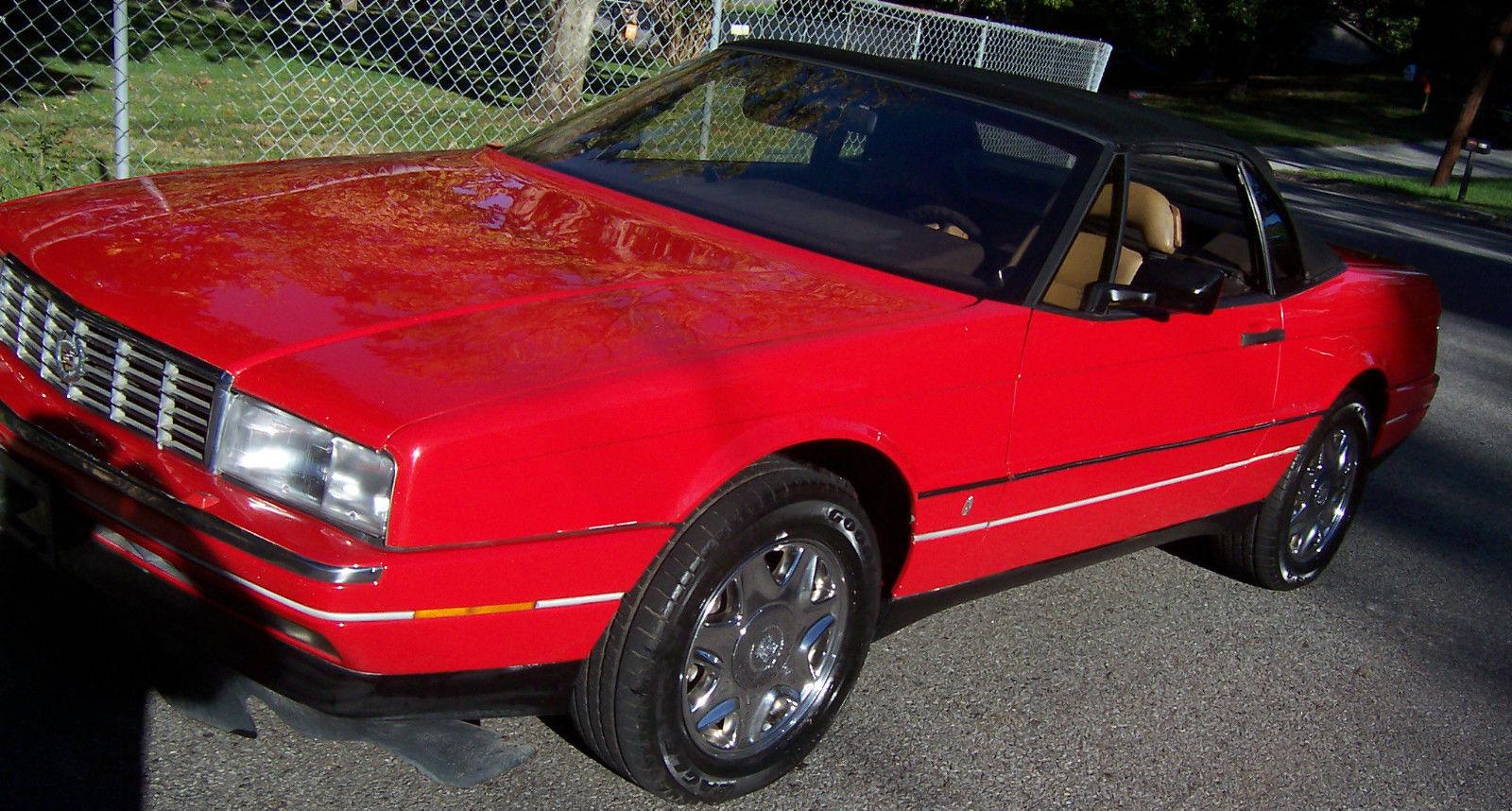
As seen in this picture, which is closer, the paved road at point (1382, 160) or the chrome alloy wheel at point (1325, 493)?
the chrome alloy wheel at point (1325, 493)

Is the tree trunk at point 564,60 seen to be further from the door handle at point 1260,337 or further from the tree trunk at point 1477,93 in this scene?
the tree trunk at point 1477,93

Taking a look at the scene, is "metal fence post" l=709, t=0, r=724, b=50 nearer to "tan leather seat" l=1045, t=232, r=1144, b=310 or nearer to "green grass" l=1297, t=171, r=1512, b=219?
"tan leather seat" l=1045, t=232, r=1144, b=310

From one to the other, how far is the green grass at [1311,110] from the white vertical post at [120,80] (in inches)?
1042

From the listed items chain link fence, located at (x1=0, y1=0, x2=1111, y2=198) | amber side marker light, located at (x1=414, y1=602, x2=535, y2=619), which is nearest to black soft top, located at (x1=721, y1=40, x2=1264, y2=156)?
amber side marker light, located at (x1=414, y1=602, x2=535, y2=619)

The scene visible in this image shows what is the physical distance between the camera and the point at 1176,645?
4039mm

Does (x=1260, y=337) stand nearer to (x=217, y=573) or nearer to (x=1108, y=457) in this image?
(x=1108, y=457)

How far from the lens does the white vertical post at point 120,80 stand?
487 cm

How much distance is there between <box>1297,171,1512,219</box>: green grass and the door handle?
1915 centimetres

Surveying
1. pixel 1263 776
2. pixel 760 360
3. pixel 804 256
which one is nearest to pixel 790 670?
pixel 760 360

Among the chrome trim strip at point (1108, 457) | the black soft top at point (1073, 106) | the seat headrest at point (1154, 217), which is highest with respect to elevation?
the black soft top at point (1073, 106)

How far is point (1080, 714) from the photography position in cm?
352

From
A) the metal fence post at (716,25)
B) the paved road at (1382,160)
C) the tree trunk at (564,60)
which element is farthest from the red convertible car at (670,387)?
the paved road at (1382,160)

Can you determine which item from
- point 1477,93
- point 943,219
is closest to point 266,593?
point 943,219

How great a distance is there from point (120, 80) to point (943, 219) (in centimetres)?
333
